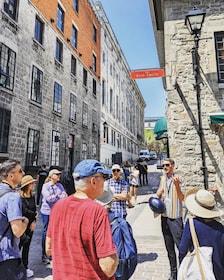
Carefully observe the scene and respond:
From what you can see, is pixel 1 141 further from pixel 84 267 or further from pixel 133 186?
pixel 84 267

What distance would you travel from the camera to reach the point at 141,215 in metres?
8.17

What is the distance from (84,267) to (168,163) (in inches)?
106

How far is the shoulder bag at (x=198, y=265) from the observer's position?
1.96 meters

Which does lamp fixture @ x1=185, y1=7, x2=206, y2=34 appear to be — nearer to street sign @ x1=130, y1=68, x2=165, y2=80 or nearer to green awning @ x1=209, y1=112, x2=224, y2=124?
street sign @ x1=130, y1=68, x2=165, y2=80

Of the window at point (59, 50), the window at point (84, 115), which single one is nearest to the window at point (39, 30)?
the window at point (59, 50)

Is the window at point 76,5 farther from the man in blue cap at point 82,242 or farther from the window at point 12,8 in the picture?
the man in blue cap at point 82,242

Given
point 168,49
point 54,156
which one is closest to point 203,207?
point 168,49

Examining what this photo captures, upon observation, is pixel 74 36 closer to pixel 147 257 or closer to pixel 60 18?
pixel 60 18

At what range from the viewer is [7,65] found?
35.8 ft

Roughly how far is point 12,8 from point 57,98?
227 inches

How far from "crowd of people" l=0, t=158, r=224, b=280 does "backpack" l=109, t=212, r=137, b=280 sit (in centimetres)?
56

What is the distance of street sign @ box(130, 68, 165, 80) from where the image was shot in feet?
23.2

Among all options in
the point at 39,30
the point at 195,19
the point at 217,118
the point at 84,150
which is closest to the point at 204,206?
the point at 217,118

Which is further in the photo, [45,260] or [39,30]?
[39,30]
